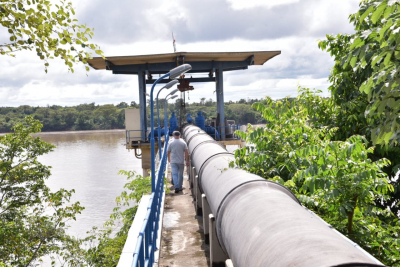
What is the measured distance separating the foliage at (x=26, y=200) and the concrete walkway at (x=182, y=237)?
530 cm

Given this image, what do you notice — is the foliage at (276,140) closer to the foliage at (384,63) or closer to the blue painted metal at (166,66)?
the foliage at (384,63)

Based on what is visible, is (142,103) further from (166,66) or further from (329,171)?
(329,171)

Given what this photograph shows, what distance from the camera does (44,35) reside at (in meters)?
5.61

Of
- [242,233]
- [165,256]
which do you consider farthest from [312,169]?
[165,256]

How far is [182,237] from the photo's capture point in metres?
7.68

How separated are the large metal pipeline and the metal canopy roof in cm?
1931

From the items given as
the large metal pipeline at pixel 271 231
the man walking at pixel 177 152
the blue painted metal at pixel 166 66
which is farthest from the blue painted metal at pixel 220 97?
the large metal pipeline at pixel 271 231

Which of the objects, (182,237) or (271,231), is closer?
(271,231)

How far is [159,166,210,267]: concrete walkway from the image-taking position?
652 centimetres

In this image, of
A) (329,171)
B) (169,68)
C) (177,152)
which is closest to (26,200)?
(177,152)

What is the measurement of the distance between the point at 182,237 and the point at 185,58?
61.2 ft

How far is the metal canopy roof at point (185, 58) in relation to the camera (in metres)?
23.8

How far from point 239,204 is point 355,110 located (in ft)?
17.3

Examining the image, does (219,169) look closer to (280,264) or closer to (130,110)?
(280,264)
